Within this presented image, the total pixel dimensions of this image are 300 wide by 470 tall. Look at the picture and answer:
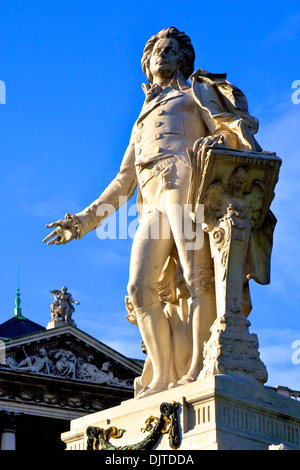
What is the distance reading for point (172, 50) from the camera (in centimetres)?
1112

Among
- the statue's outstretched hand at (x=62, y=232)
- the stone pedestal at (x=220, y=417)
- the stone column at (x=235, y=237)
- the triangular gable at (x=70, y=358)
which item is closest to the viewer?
the stone pedestal at (x=220, y=417)

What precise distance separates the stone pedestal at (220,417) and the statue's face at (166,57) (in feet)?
10.5

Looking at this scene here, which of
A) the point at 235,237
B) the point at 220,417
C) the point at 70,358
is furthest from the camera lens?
the point at 70,358

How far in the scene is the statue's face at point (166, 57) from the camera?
11109 millimetres

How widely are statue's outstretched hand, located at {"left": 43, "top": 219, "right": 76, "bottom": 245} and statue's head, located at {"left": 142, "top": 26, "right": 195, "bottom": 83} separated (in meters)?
1.66

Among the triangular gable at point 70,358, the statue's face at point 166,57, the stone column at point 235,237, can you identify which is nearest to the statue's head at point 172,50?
the statue's face at point 166,57

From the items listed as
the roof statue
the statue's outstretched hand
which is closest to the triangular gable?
the roof statue

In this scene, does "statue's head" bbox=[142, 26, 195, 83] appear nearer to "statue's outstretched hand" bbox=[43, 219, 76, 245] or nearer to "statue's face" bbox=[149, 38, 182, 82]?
"statue's face" bbox=[149, 38, 182, 82]

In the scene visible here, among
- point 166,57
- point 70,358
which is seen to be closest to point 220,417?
point 166,57

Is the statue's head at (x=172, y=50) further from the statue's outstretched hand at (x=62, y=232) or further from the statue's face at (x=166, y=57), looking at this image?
the statue's outstretched hand at (x=62, y=232)

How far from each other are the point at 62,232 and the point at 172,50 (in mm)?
1968

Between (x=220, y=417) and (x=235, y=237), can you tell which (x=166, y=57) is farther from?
(x=220, y=417)
